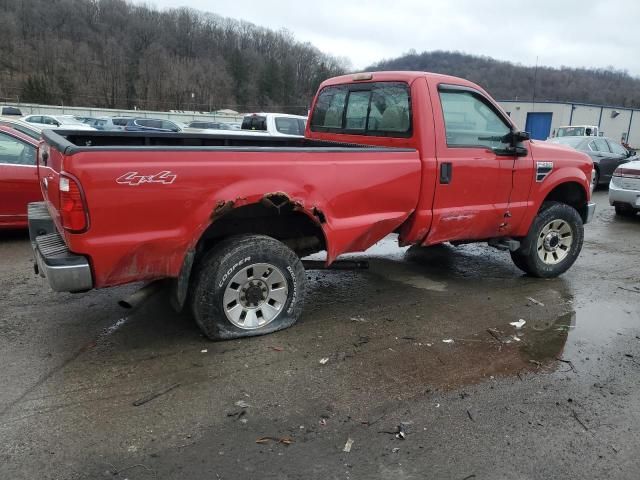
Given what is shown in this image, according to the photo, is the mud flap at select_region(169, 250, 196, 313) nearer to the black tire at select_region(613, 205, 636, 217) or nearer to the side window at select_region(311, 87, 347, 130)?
the side window at select_region(311, 87, 347, 130)

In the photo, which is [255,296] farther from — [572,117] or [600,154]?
[572,117]

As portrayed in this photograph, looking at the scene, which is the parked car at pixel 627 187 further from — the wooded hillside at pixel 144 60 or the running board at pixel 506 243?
the wooded hillside at pixel 144 60

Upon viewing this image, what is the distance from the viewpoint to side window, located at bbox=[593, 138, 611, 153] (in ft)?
48.7

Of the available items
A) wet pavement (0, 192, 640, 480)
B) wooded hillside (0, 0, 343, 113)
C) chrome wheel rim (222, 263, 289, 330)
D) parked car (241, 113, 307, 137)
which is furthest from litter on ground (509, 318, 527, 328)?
wooded hillside (0, 0, 343, 113)

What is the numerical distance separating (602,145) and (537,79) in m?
80.0

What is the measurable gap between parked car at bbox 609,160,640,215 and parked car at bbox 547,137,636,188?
416cm

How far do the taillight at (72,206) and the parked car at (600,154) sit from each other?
552 inches

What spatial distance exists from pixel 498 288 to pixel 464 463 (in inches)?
126

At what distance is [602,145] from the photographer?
49.1 ft

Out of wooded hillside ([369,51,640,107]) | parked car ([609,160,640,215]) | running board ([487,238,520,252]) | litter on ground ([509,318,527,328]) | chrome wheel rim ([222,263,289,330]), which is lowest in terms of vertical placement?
litter on ground ([509,318,527,328])

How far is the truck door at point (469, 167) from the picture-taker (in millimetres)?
4770

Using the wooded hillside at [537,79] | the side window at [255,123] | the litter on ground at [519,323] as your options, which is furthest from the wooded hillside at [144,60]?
the litter on ground at [519,323]

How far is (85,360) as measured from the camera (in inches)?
147

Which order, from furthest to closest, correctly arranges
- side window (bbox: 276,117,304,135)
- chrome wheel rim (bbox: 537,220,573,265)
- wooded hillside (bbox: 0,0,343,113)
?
wooded hillside (bbox: 0,0,343,113), side window (bbox: 276,117,304,135), chrome wheel rim (bbox: 537,220,573,265)
